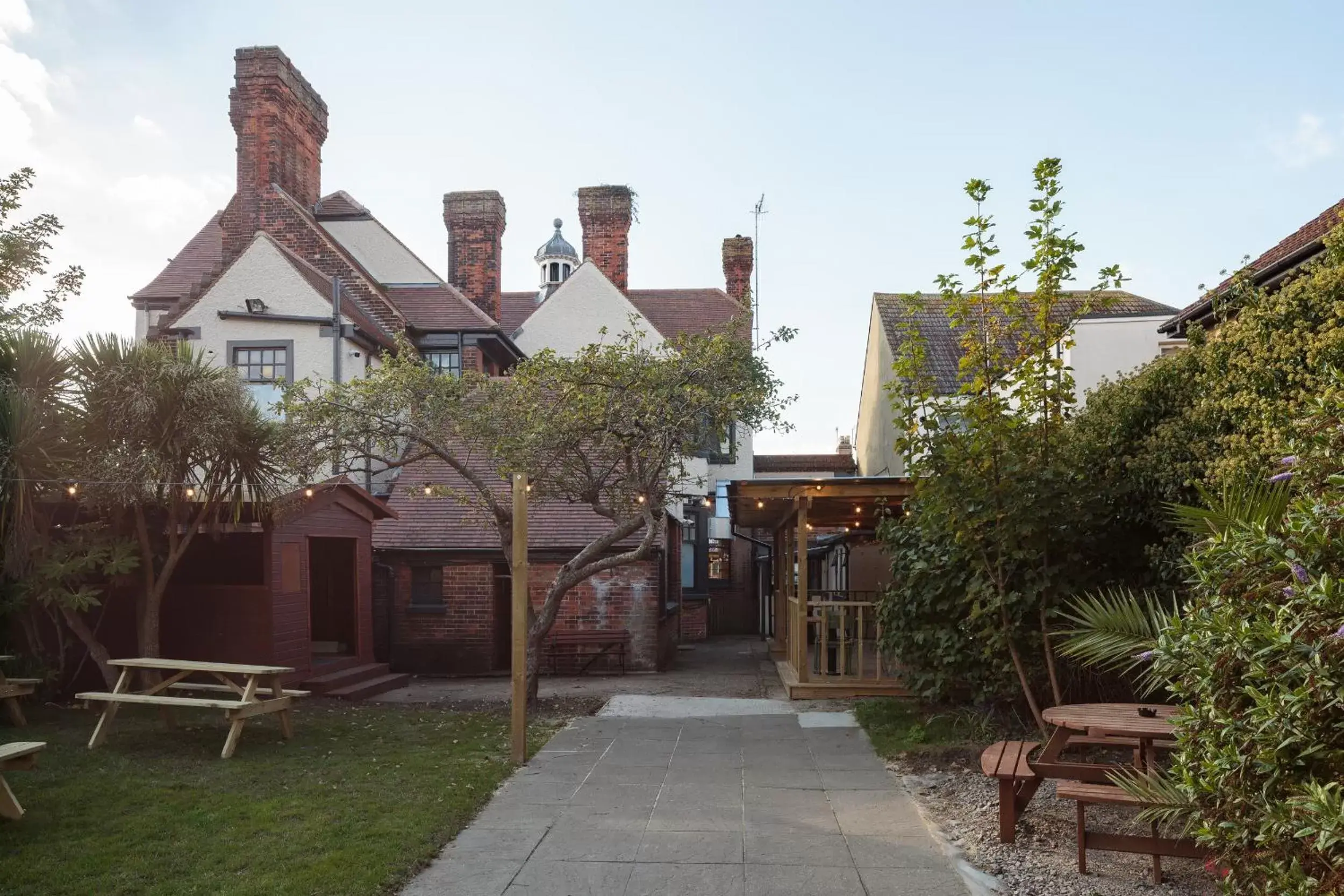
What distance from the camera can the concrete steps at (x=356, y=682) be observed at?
1326 centimetres

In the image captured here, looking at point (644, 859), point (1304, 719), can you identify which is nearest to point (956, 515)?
point (644, 859)

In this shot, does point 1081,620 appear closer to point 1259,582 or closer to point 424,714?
point 1259,582

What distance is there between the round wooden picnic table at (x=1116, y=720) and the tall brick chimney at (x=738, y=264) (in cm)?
2433

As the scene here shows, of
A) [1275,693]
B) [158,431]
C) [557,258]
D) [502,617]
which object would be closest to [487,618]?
[502,617]

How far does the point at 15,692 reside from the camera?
9.88 meters

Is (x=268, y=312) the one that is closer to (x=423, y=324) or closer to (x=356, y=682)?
(x=423, y=324)

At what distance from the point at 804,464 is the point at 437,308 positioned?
48.0ft

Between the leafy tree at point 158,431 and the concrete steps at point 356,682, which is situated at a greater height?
the leafy tree at point 158,431

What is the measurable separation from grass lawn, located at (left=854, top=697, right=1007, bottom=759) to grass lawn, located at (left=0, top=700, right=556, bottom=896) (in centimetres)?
321

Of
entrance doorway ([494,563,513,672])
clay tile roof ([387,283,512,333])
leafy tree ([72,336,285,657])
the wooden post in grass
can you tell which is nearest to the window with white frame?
clay tile roof ([387,283,512,333])

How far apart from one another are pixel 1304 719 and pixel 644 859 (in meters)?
3.58

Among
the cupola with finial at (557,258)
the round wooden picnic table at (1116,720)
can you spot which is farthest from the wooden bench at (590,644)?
the cupola with finial at (557,258)

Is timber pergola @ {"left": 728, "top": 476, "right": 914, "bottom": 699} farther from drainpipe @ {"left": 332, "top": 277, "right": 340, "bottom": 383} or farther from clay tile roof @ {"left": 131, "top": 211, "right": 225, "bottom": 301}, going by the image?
clay tile roof @ {"left": 131, "top": 211, "right": 225, "bottom": 301}

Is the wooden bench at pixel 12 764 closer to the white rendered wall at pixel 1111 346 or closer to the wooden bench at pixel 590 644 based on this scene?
the wooden bench at pixel 590 644
